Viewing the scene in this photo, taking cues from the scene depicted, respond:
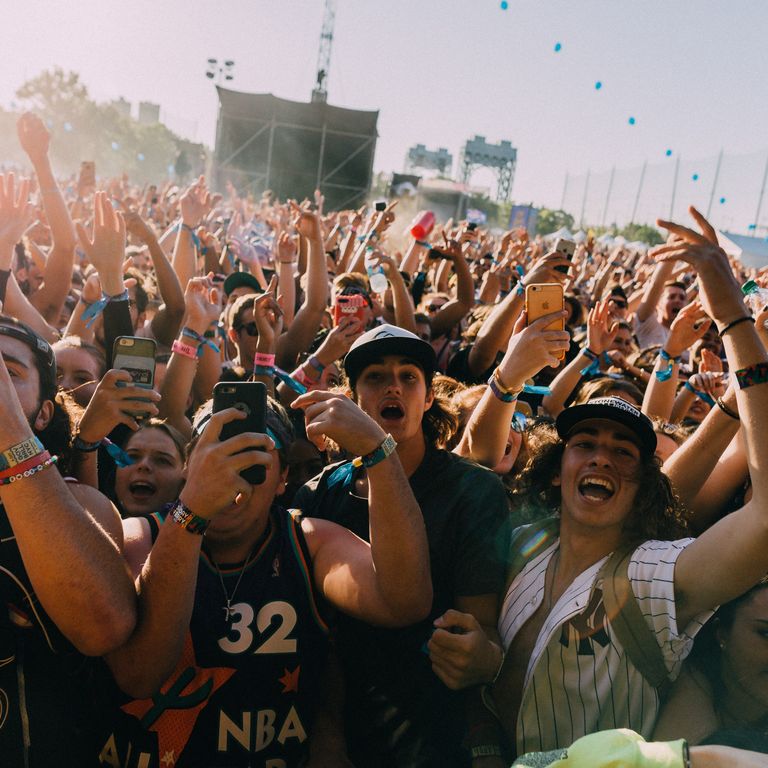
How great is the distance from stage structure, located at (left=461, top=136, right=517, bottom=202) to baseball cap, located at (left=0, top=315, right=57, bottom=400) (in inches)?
3470

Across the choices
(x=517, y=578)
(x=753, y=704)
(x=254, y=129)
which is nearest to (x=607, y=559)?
(x=517, y=578)

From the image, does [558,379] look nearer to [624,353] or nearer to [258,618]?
[624,353]

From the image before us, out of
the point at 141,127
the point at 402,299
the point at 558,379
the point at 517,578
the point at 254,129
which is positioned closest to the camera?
the point at 517,578

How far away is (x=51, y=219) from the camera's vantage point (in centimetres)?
431

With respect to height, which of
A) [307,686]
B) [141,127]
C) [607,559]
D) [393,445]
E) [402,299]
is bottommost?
[307,686]

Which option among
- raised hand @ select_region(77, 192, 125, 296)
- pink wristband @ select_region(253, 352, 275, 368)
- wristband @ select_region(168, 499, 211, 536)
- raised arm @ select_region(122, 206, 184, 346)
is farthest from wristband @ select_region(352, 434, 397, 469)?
raised arm @ select_region(122, 206, 184, 346)

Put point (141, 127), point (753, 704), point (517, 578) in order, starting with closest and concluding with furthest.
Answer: point (753, 704) < point (517, 578) < point (141, 127)

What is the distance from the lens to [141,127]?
311 feet

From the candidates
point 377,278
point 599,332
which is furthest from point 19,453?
point 377,278

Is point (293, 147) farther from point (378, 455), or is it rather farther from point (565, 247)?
point (378, 455)

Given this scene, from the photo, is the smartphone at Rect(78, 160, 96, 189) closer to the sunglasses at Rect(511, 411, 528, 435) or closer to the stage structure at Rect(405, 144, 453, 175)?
the sunglasses at Rect(511, 411, 528, 435)

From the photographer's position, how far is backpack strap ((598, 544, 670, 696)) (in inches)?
79.0

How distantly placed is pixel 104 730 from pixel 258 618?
0.51 metres

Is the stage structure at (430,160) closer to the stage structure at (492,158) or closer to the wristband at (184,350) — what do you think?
the stage structure at (492,158)
